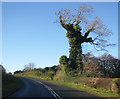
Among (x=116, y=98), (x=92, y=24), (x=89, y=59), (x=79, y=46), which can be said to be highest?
(x=92, y=24)

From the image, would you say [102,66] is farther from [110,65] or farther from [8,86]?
[8,86]

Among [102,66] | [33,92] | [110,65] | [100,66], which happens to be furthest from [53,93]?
[110,65]

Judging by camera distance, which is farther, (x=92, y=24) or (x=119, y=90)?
(x=92, y=24)

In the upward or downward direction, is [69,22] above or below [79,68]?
above

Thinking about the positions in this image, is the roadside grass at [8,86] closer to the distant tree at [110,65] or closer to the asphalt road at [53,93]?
the asphalt road at [53,93]

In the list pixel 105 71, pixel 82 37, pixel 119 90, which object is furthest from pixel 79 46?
pixel 119 90

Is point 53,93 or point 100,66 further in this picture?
point 100,66

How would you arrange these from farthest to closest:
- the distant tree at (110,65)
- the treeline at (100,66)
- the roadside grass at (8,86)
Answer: the distant tree at (110,65)
the treeline at (100,66)
the roadside grass at (8,86)

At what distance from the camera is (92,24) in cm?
3297

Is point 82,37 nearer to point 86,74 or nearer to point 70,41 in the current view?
point 70,41

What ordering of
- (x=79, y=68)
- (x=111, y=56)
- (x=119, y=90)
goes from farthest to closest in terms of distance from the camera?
1. (x=111, y=56)
2. (x=79, y=68)
3. (x=119, y=90)

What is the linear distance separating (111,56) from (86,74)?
9.52m

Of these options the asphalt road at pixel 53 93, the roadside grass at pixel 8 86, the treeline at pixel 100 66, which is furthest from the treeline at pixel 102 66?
the roadside grass at pixel 8 86

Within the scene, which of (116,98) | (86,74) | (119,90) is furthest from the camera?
(86,74)
